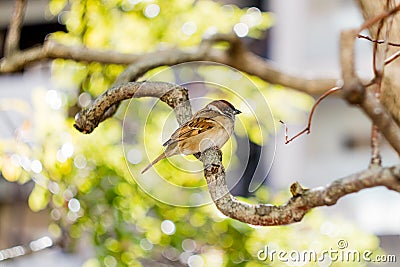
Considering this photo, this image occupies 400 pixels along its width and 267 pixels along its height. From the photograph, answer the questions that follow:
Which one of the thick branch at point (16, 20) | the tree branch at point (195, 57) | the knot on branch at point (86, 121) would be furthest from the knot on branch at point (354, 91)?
the thick branch at point (16, 20)

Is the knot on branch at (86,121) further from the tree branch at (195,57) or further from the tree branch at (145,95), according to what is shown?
the tree branch at (195,57)

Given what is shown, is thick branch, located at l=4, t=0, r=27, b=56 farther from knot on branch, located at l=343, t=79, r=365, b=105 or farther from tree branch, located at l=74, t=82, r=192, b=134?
knot on branch, located at l=343, t=79, r=365, b=105

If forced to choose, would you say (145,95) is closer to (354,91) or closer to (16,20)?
(354,91)

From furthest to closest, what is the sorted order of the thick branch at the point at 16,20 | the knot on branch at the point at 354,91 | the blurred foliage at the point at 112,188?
the blurred foliage at the point at 112,188, the thick branch at the point at 16,20, the knot on branch at the point at 354,91

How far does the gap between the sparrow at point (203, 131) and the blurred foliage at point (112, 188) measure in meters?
0.44

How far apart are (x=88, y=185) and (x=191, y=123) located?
543 millimetres

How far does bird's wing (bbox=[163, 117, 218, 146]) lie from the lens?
32 cm

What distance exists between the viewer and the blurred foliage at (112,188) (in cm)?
81

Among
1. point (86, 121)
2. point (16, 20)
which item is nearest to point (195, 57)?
point (16, 20)

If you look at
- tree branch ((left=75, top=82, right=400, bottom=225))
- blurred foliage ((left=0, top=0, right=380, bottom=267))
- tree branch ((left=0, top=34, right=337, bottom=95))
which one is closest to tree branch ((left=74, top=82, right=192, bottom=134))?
tree branch ((left=75, top=82, right=400, bottom=225))

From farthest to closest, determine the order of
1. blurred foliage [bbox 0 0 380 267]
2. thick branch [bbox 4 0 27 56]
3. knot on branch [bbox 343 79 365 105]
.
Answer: blurred foliage [bbox 0 0 380 267]
thick branch [bbox 4 0 27 56]
knot on branch [bbox 343 79 365 105]

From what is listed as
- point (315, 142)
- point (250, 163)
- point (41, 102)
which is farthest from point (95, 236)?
point (315, 142)

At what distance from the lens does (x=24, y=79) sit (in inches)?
82.2

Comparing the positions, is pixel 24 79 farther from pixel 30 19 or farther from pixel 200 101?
pixel 200 101
